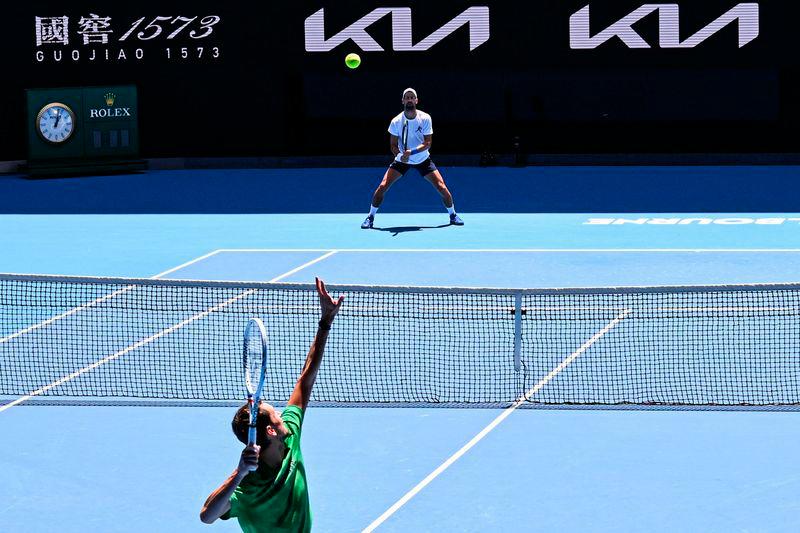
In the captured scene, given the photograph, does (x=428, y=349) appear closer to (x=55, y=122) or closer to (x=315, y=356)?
(x=315, y=356)

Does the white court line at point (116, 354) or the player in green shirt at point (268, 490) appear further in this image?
the white court line at point (116, 354)

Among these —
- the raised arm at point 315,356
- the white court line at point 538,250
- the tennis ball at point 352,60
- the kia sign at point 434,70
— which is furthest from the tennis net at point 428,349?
the tennis ball at point 352,60

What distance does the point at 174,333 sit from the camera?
1317 cm

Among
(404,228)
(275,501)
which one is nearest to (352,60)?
(404,228)

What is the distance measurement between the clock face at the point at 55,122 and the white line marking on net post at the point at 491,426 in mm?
17985

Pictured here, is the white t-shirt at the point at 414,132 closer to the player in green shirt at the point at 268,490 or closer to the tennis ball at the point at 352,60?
the tennis ball at the point at 352,60

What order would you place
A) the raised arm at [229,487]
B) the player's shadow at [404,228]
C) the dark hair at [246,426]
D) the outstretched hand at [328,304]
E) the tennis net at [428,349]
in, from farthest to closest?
the player's shadow at [404,228] < the tennis net at [428,349] < the outstretched hand at [328,304] < the dark hair at [246,426] < the raised arm at [229,487]

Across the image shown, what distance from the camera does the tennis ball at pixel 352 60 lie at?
97.4 ft

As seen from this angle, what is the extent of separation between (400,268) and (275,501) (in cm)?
1186

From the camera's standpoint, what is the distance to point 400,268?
56.0 ft

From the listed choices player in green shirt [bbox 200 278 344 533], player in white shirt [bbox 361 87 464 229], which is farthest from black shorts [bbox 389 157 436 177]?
player in green shirt [bbox 200 278 344 533]

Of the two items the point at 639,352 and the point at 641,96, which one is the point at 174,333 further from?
the point at 641,96

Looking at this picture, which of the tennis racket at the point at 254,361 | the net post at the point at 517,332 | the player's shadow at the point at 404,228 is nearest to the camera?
the tennis racket at the point at 254,361

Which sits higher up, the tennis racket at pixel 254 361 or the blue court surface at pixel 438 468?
the tennis racket at pixel 254 361
